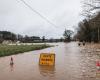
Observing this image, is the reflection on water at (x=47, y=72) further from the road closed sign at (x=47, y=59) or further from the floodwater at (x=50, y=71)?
the road closed sign at (x=47, y=59)

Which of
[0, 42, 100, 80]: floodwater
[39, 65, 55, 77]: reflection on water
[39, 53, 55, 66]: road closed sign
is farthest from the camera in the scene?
[39, 53, 55, 66]: road closed sign

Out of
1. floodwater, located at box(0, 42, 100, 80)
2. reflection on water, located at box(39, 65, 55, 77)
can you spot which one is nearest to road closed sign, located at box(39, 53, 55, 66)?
floodwater, located at box(0, 42, 100, 80)

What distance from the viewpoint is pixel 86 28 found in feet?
373

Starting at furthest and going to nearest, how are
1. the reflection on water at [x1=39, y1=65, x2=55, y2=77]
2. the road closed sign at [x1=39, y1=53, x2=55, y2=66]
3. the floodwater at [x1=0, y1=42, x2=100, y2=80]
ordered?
the road closed sign at [x1=39, y1=53, x2=55, y2=66] → the reflection on water at [x1=39, y1=65, x2=55, y2=77] → the floodwater at [x1=0, y1=42, x2=100, y2=80]

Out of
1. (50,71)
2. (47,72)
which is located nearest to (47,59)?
(50,71)

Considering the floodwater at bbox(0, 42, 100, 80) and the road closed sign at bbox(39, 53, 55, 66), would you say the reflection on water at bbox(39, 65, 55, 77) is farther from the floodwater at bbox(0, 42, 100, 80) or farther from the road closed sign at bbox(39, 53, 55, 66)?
the road closed sign at bbox(39, 53, 55, 66)

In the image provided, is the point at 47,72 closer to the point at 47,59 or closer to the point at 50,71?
the point at 50,71

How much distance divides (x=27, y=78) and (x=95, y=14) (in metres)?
32.4

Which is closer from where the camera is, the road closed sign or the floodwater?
the floodwater

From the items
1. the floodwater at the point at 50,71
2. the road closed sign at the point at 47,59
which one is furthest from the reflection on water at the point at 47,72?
the road closed sign at the point at 47,59

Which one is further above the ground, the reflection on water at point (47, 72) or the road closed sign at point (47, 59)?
the road closed sign at point (47, 59)

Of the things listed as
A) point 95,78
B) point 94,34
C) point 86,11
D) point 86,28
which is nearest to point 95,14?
point 86,11

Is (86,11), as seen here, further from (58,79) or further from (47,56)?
(58,79)

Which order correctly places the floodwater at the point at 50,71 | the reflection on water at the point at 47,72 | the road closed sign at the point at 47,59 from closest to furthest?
the floodwater at the point at 50,71
the reflection on water at the point at 47,72
the road closed sign at the point at 47,59
